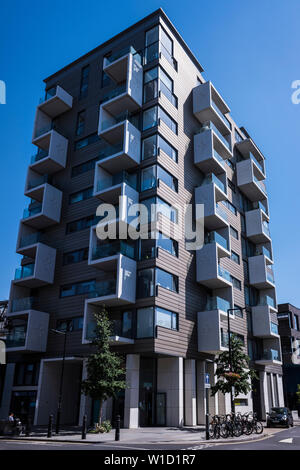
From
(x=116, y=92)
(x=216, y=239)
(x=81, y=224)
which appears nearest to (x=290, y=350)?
(x=216, y=239)

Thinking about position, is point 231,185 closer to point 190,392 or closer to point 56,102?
point 56,102

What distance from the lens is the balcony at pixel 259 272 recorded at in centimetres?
4412

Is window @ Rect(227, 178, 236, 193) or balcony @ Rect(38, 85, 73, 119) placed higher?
balcony @ Rect(38, 85, 73, 119)

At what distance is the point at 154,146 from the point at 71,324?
51.2 ft

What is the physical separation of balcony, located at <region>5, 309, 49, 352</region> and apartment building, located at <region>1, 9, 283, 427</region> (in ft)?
0.31

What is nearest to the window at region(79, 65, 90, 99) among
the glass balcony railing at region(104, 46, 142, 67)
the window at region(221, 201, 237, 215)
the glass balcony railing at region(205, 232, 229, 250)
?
the glass balcony railing at region(104, 46, 142, 67)

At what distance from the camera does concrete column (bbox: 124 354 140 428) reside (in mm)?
27062

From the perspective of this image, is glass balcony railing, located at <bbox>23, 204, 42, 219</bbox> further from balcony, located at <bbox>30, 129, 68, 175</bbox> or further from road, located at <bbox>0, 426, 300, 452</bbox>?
road, located at <bbox>0, 426, 300, 452</bbox>

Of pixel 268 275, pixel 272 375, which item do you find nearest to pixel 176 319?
pixel 268 275

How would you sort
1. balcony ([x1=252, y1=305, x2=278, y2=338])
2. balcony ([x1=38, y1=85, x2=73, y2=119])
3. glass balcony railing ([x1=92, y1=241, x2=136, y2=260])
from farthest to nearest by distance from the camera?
balcony ([x1=252, y1=305, x2=278, y2=338]) < balcony ([x1=38, y1=85, x2=73, y2=119]) < glass balcony railing ([x1=92, y1=241, x2=136, y2=260])

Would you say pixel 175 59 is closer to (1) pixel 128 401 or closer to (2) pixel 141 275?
(2) pixel 141 275

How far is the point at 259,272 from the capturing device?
44.4 meters

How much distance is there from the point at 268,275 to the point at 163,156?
20.2 m

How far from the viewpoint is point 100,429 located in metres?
23.7
